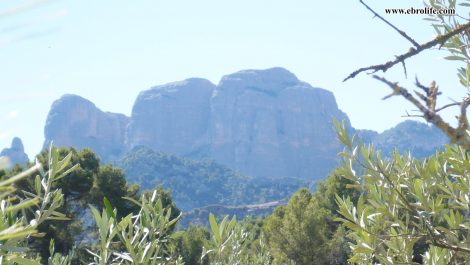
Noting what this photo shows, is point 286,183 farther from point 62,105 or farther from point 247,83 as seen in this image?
point 62,105

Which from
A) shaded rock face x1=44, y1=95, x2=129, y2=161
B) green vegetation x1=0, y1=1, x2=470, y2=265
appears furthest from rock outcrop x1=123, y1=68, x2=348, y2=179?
green vegetation x1=0, y1=1, x2=470, y2=265

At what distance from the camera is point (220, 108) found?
184125 mm

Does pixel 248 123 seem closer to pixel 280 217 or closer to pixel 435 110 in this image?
pixel 280 217

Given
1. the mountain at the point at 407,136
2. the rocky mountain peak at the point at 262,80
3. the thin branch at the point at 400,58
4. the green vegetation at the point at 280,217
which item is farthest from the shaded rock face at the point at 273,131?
the thin branch at the point at 400,58

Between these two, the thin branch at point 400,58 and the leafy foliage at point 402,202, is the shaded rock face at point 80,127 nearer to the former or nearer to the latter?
the leafy foliage at point 402,202

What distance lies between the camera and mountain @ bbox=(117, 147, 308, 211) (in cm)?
13225

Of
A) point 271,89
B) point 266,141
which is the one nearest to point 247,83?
point 271,89

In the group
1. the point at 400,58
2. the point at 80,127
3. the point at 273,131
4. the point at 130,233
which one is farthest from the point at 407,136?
the point at 400,58

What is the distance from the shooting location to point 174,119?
188m

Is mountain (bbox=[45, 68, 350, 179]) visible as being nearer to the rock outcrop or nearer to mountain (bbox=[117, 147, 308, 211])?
the rock outcrop

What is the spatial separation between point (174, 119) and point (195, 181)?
178ft

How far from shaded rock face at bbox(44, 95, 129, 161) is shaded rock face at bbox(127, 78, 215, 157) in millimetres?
6906

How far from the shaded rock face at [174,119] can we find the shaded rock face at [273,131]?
5642mm

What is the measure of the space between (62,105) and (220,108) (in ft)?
156
